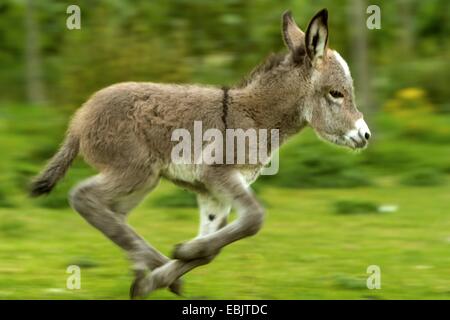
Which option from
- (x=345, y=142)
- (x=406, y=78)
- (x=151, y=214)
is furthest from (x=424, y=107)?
(x=345, y=142)

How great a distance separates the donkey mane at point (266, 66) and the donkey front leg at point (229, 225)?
0.97 metres

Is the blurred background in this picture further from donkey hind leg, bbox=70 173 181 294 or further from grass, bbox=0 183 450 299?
donkey hind leg, bbox=70 173 181 294

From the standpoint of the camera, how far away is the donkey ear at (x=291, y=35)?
332 inches

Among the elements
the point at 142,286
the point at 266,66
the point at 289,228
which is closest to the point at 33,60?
the point at 289,228

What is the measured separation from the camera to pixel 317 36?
8.21 metres

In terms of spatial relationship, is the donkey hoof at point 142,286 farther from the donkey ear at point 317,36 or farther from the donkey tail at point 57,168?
the donkey ear at point 317,36

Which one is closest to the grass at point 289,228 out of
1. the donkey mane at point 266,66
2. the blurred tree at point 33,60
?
the blurred tree at point 33,60

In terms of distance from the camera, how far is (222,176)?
788cm

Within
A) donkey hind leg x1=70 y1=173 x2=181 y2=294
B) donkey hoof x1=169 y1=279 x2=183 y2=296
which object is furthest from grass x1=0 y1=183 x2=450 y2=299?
donkey hind leg x1=70 y1=173 x2=181 y2=294

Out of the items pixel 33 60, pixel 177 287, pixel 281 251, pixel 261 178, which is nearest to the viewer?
pixel 177 287

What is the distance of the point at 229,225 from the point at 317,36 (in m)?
1.60

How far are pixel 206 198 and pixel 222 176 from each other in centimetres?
38

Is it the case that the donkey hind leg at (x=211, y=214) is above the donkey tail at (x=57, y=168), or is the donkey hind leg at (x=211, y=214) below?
below

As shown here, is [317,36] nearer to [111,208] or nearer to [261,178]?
[111,208]
